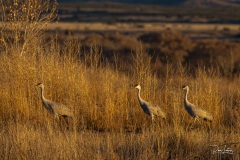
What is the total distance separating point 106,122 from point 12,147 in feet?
10.5

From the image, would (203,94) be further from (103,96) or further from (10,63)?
(10,63)

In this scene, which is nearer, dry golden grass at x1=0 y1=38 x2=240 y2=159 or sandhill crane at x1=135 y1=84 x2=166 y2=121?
dry golden grass at x1=0 y1=38 x2=240 y2=159

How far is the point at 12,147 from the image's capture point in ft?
31.1

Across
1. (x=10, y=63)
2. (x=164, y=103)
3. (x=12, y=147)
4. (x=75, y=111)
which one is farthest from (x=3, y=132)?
(x=164, y=103)

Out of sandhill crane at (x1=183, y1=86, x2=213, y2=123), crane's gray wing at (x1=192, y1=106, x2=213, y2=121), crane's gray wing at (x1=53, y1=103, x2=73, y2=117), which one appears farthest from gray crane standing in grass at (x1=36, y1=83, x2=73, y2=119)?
crane's gray wing at (x1=192, y1=106, x2=213, y2=121)

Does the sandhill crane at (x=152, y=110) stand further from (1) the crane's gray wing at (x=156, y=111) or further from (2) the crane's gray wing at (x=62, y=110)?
(2) the crane's gray wing at (x=62, y=110)

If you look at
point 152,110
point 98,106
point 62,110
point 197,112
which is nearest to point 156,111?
point 152,110

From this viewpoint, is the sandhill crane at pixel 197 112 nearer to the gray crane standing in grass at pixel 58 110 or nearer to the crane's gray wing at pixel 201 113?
the crane's gray wing at pixel 201 113

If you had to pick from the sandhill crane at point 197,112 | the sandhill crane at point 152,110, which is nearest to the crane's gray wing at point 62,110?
the sandhill crane at point 152,110

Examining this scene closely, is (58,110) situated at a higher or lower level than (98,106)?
higher

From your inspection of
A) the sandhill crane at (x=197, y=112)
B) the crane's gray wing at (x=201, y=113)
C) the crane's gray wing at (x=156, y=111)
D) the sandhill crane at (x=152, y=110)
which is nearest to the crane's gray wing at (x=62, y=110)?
the sandhill crane at (x=152, y=110)

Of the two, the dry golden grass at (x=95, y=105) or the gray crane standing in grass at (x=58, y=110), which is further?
the gray crane standing in grass at (x=58, y=110)

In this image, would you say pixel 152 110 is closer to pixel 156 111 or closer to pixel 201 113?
pixel 156 111

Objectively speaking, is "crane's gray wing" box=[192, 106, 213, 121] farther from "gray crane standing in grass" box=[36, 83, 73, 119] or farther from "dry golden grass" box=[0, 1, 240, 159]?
"gray crane standing in grass" box=[36, 83, 73, 119]
